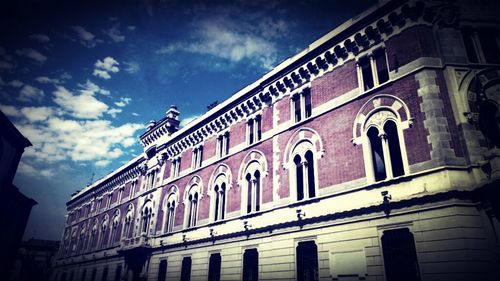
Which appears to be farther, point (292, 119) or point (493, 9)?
point (292, 119)

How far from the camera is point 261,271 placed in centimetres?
1599

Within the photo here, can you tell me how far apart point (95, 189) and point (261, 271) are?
36.3 meters

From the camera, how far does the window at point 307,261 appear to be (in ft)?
46.1

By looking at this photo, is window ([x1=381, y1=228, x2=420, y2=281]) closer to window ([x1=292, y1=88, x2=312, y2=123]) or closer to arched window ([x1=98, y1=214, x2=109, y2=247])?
window ([x1=292, y1=88, x2=312, y2=123])

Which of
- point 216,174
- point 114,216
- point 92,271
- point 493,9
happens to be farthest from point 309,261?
point 92,271

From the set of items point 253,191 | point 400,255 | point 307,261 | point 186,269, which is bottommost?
point 186,269

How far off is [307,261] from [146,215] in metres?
19.9

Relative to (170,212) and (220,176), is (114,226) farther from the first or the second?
(220,176)

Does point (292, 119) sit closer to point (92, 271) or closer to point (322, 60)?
point (322, 60)

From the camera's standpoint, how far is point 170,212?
26.3m

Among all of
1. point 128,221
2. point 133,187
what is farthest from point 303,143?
point 133,187

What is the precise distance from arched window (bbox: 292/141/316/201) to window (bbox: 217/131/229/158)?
23.4ft

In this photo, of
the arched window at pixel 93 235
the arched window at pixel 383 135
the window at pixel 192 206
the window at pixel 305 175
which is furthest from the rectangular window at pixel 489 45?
the arched window at pixel 93 235

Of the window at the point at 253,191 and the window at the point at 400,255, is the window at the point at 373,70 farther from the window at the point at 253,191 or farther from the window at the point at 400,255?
the window at the point at 253,191
